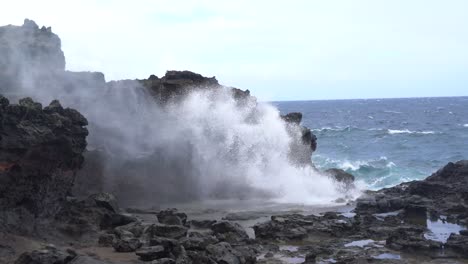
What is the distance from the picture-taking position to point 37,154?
14.1 m

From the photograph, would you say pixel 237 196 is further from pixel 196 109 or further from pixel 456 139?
pixel 456 139

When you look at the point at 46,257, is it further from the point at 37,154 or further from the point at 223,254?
the point at 223,254

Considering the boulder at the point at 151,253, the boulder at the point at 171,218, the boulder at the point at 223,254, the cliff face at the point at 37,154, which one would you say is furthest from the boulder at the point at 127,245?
the boulder at the point at 171,218

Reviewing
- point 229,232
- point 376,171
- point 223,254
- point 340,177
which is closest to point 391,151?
point 376,171

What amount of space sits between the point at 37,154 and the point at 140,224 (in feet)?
11.1

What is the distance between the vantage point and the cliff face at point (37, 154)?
1351 cm

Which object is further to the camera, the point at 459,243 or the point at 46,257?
the point at 459,243

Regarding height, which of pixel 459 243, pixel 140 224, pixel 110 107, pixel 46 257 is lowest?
pixel 459 243

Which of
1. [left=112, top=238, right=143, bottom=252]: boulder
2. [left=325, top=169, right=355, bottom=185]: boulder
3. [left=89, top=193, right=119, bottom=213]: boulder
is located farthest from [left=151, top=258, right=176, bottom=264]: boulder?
[left=325, top=169, right=355, bottom=185]: boulder

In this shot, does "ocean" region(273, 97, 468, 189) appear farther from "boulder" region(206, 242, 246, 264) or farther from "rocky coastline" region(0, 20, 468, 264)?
"boulder" region(206, 242, 246, 264)

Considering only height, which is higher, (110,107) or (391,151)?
(110,107)

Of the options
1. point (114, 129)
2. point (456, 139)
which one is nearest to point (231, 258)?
point (114, 129)

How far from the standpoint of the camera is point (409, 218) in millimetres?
20016

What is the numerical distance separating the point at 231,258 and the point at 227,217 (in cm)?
614
